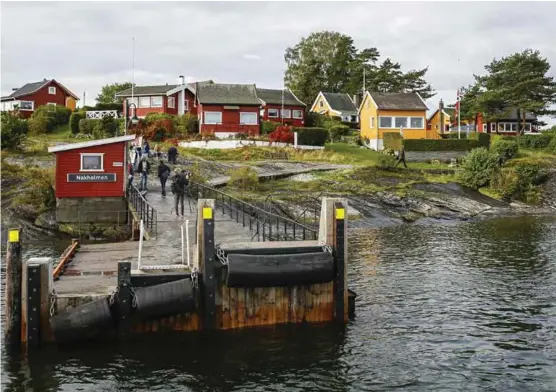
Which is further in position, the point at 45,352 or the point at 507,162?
the point at 507,162

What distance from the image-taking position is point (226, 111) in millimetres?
67375

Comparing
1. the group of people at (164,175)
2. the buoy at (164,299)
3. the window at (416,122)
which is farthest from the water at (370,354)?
the window at (416,122)

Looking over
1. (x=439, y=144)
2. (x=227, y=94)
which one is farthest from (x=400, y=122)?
(x=227, y=94)

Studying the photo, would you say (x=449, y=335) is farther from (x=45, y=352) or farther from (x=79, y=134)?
(x=79, y=134)

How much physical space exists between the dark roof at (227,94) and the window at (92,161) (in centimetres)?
3285

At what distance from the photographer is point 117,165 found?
3438cm

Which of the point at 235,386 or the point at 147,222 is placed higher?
the point at 147,222

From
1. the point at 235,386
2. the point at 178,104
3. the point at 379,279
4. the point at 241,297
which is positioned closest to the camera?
the point at 235,386

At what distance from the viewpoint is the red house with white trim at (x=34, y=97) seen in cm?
8206

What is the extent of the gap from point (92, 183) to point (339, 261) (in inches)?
832

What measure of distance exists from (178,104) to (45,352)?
62185 mm

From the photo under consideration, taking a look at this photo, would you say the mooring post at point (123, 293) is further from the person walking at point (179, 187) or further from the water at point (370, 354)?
the person walking at point (179, 187)

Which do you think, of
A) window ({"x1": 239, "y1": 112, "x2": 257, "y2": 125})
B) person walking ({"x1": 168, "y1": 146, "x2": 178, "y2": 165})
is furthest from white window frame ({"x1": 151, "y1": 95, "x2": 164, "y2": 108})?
person walking ({"x1": 168, "y1": 146, "x2": 178, "y2": 165})

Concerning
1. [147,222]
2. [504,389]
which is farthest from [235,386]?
[147,222]
